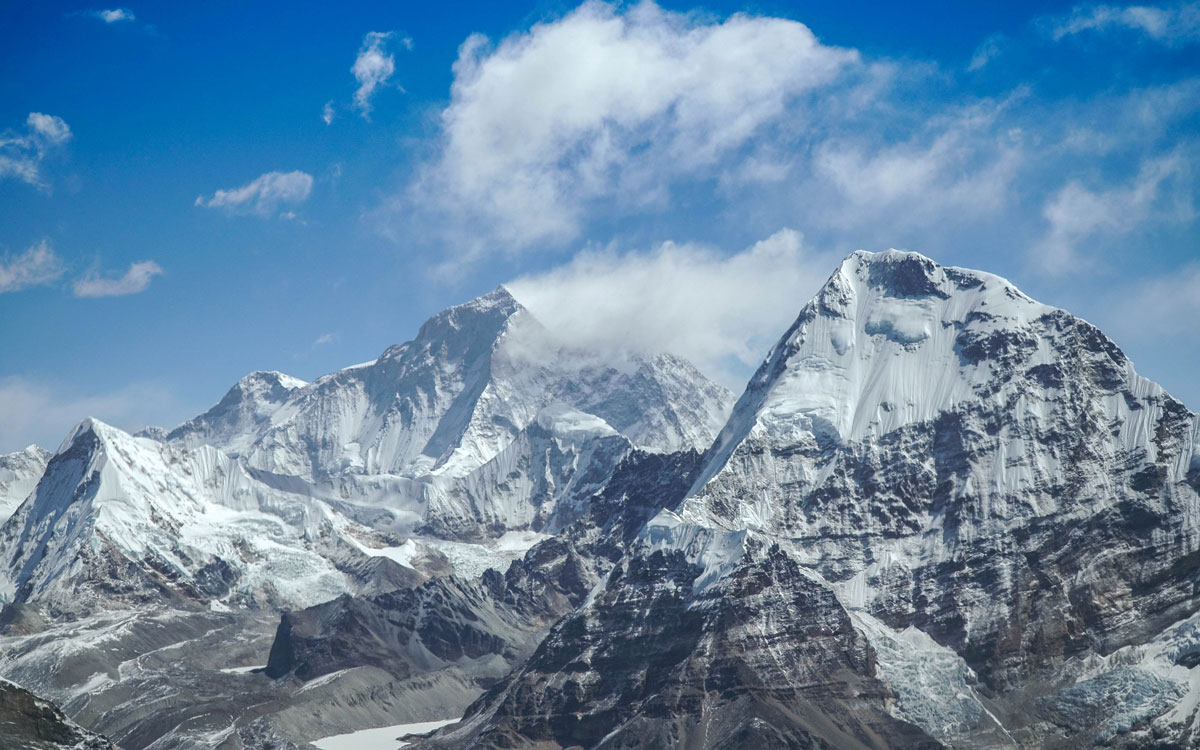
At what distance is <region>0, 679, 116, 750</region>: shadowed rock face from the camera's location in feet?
385

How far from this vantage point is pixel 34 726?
119125mm

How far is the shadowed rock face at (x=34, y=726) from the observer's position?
117438mm

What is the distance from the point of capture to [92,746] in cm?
12138

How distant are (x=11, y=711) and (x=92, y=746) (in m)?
7.13

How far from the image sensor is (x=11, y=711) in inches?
4651
